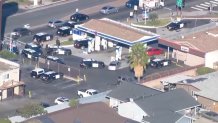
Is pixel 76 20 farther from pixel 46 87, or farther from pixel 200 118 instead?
pixel 200 118

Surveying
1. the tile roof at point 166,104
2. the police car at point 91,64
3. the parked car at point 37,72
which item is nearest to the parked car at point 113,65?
the police car at point 91,64

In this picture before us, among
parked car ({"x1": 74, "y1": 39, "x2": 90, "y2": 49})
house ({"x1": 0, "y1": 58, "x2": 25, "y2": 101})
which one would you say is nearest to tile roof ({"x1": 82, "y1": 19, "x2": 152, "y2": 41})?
parked car ({"x1": 74, "y1": 39, "x2": 90, "y2": 49})

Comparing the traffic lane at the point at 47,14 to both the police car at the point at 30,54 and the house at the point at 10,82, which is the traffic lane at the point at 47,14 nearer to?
the police car at the point at 30,54

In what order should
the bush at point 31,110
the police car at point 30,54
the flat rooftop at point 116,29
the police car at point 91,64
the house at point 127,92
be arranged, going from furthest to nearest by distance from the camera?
the flat rooftop at point 116,29
the police car at point 30,54
the police car at point 91,64
the house at point 127,92
the bush at point 31,110

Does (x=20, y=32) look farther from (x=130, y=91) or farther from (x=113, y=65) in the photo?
(x=130, y=91)

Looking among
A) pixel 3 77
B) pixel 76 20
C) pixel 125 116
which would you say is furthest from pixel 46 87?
pixel 76 20

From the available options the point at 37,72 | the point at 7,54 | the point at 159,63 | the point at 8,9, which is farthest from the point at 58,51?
the point at 8,9

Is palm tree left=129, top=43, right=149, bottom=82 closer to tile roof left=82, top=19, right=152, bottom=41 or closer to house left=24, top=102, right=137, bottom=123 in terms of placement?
tile roof left=82, top=19, right=152, bottom=41
